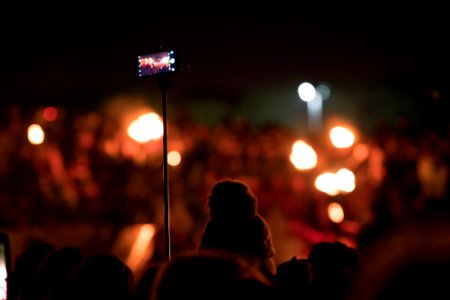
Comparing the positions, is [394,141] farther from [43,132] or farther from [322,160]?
[43,132]

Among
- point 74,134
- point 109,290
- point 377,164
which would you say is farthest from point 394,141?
point 109,290

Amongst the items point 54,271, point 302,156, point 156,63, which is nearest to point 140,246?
point 302,156

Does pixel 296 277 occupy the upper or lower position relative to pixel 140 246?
upper

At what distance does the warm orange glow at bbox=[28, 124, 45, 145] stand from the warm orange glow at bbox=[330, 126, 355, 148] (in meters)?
5.39

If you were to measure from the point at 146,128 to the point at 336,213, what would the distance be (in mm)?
3601

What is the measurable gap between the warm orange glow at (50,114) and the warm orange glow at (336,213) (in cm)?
535

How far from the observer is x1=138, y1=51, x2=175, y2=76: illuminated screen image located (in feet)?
13.4

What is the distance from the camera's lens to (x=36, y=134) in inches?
445

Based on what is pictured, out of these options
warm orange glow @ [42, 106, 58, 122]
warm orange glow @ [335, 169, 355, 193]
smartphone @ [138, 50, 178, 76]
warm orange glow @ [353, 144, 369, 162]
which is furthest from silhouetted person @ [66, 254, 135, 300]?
warm orange glow @ [42, 106, 58, 122]

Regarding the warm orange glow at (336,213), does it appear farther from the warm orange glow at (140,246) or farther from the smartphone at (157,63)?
the smartphone at (157,63)

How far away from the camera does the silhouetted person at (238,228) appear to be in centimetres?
359

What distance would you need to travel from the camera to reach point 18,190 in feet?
35.9

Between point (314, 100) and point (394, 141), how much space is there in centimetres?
341

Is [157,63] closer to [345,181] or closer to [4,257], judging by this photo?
[4,257]
